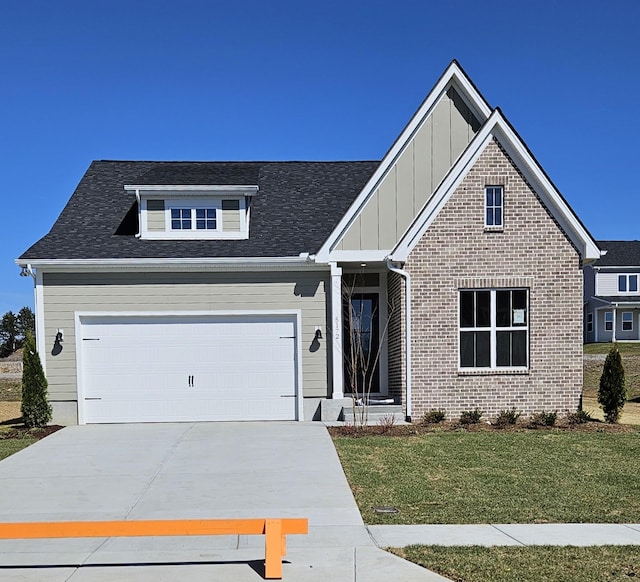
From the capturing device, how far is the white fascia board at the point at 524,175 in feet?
48.2

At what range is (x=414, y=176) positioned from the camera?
16.0 m

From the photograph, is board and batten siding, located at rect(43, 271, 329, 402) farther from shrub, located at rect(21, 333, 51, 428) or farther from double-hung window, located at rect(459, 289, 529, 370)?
double-hung window, located at rect(459, 289, 529, 370)

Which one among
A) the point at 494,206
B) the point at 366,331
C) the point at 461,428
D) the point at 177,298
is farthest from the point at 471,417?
A: the point at 177,298

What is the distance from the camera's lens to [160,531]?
19.1ft

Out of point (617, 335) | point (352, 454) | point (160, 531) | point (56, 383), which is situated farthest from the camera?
point (617, 335)

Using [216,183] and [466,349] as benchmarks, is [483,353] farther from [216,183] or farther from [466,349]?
[216,183]

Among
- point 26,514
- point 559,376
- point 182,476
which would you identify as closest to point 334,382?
point 559,376

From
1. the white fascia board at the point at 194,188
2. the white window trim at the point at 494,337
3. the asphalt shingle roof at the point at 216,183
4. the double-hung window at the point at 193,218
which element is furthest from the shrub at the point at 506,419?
the double-hung window at the point at 193,218

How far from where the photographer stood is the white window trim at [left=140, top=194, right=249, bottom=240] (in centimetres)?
1666

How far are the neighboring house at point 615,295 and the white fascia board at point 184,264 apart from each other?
3797 cm

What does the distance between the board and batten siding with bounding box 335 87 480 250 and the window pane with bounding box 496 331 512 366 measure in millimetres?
3367

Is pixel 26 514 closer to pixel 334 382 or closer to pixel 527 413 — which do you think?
pixel 334 382

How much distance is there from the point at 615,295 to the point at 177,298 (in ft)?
136

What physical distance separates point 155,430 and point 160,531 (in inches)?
354
